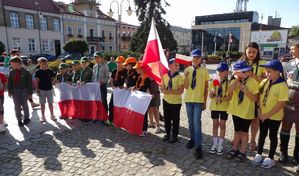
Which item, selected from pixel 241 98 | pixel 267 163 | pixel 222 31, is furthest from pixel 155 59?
pixel 222 31

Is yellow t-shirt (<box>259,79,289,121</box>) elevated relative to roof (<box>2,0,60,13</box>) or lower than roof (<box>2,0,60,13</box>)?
lower

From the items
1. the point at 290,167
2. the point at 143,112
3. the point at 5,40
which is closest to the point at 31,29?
the point at 5,40

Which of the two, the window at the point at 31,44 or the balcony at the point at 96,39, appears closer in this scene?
the window at the point at 31,44

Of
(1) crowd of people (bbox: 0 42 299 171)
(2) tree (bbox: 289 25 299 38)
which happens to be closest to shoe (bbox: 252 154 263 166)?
(1) crowd of people (bbox: 0 42 299 171)

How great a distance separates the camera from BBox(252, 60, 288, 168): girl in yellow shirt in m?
3.93

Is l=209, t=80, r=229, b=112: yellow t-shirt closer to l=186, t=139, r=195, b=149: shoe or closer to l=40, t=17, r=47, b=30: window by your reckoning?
l=186, t=139, r=195, b=149: shoe

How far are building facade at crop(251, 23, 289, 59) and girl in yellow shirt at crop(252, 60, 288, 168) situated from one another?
6268cm

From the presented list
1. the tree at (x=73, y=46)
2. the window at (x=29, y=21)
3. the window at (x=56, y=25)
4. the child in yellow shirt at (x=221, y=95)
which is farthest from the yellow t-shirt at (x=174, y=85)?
the window at (x=56, y=25)

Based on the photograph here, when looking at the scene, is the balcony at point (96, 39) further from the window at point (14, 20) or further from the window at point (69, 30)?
the window at point (14, 20)

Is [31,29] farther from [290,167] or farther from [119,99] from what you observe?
[290,167]

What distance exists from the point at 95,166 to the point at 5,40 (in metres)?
36.6

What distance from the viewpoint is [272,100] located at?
4016 mm

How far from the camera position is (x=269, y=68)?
401 centimetres

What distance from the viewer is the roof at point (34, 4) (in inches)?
1393
